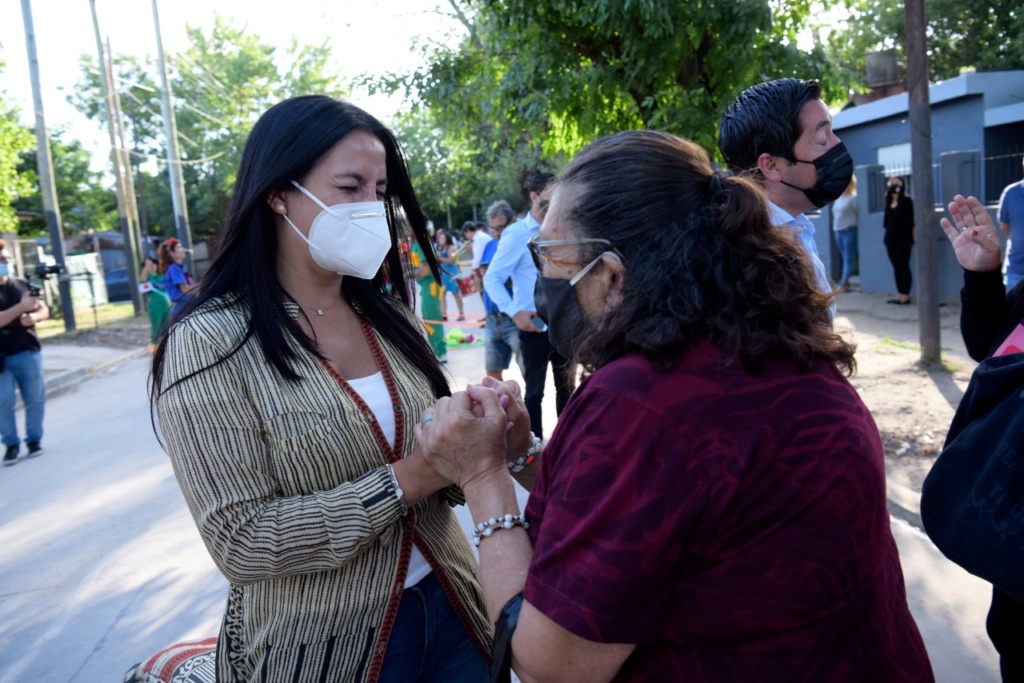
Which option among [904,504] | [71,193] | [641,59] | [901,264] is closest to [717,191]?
[904,504]

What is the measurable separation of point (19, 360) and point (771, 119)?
737 cm

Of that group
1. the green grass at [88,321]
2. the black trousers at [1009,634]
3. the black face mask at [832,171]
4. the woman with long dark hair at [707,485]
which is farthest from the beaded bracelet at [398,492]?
the green grass at [88,321]

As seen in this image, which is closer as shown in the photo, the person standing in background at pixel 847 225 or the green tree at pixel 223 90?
the person standing in background at pixel 847 225

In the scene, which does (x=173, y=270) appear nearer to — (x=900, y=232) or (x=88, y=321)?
(x=900, y=232)

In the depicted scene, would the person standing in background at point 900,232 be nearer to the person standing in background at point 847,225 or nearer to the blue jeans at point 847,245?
the person standing in background at point 847,225

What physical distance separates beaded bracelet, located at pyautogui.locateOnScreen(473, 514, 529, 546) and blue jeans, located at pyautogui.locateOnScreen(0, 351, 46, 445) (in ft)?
25.2

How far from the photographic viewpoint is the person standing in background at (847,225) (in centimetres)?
1460

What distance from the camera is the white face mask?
6.48 ft

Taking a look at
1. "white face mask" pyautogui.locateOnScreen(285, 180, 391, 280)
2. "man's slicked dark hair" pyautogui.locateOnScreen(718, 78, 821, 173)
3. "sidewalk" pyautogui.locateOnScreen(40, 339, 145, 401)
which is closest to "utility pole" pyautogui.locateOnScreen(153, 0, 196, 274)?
"sidewalk" pyautogui.locateOnScreen(40, 339, 145, 401)

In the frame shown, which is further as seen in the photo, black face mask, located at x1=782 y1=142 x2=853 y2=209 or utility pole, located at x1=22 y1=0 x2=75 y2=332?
utility pole, located at x1=22 y1=0 x2=75 y2=332

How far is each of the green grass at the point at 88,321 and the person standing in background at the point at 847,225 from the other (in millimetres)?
15274

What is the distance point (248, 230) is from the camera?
1.95m

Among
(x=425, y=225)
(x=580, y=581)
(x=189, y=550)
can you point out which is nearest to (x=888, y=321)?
(x=189, y=550)

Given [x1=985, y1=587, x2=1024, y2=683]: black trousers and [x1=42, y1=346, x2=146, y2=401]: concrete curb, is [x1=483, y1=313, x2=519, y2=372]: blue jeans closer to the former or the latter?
[x1=985, y1=587, x2=1024, y2=683]: black trousers
